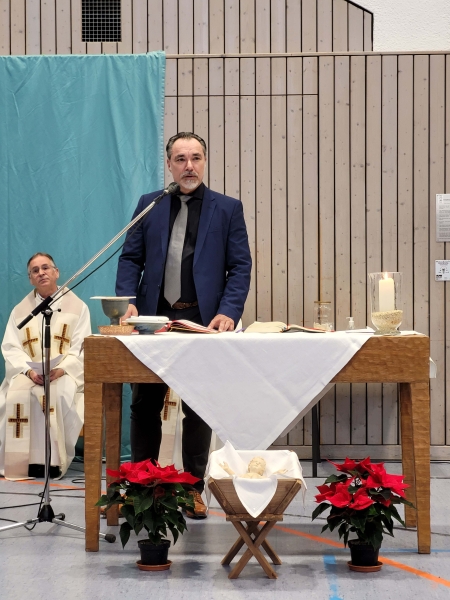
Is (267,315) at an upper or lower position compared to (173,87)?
lower

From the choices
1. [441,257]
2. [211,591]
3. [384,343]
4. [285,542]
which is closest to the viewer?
[211,591]

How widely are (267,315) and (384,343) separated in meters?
2.47

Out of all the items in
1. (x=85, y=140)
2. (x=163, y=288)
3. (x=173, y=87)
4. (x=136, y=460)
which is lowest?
(x=136, y=460)

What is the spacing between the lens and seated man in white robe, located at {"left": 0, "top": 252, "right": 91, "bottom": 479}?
5.20m

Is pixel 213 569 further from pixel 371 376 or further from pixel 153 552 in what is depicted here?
pixel 371 376

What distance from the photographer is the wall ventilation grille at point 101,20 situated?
5715 mm

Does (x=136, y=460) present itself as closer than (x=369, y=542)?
No

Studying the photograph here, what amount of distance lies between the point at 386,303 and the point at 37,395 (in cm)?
268

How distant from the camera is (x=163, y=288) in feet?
12.9

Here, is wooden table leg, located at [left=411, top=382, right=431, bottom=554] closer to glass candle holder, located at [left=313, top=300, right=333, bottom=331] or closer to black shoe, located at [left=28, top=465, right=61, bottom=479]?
glass candle holder, located at [left=313, top=300, right=333, bottom=331]


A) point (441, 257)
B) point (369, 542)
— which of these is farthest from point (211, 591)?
point (441, 257)

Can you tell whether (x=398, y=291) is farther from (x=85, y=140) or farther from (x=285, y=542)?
(x=85, y=140)

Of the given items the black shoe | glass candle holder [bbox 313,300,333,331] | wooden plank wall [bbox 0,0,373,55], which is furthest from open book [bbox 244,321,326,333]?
wooden plank wall [bbox 0,0,373,55]

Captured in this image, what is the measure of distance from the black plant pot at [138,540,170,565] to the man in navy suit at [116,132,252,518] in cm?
81
